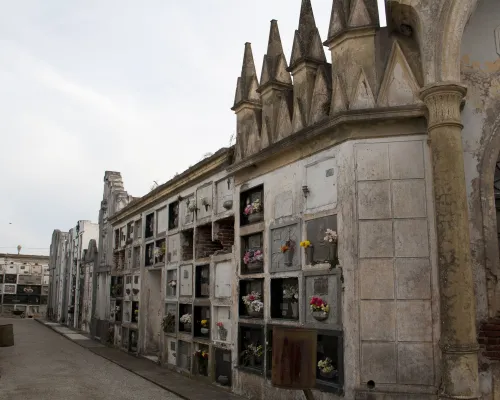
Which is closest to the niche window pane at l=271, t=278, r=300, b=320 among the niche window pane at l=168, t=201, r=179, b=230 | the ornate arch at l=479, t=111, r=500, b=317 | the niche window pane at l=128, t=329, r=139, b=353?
the ornate arch at l=479, t=111, r=500, b=317

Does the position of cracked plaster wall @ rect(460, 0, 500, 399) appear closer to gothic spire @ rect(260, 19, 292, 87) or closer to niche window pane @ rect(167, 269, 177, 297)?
gothic spire @ rect(260, 19, 292, 87)

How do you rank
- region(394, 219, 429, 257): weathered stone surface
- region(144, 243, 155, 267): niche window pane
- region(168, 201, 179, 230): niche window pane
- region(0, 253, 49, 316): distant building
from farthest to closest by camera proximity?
region(0, 253, 49, 316): distant building → region(144, 243, 155, 267): niche window pane → region(168, 201, 179, 230): niche window pane → region(394, 219, 429, 257): weathered stone surface

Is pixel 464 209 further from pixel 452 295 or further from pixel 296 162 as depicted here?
pixel 296 162

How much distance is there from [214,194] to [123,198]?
10169mm

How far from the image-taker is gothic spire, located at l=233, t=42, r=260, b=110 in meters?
10.2

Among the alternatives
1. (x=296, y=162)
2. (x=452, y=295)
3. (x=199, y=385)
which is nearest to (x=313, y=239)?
(x=296, y=162)

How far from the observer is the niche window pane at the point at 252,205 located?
31.0ft

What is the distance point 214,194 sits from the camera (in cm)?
1141

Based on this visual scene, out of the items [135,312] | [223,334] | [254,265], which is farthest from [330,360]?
[135,312]

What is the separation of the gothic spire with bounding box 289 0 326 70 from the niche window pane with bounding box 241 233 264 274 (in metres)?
3.21

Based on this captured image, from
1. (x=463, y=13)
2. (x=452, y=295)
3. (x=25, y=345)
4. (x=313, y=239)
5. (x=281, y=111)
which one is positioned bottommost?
(x=25, y=345)

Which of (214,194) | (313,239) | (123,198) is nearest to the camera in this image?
(313,239)

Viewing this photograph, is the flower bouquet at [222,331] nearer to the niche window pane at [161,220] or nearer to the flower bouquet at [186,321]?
the flower bouquet at [186,321]

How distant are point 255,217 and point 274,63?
2880 millimetres
